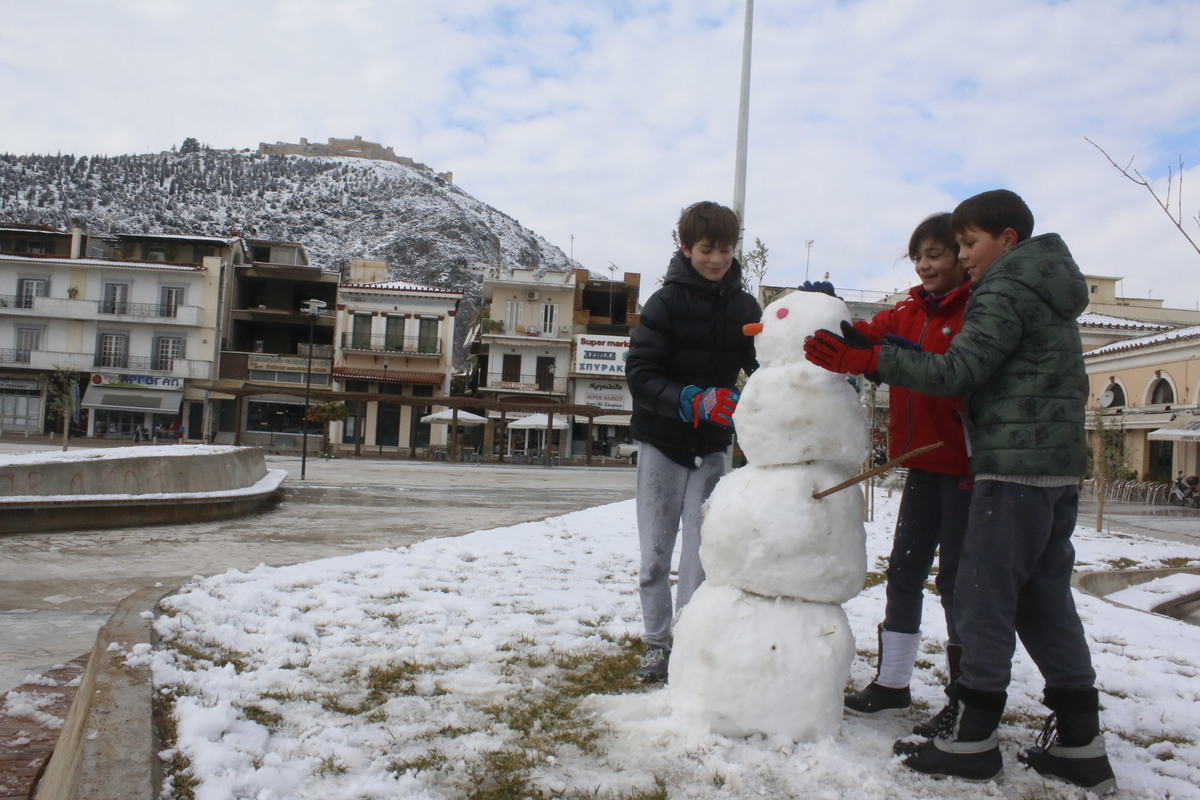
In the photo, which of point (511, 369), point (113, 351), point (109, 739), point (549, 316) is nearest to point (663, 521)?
point (109, 739)

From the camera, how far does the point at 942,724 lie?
2209 millimetres

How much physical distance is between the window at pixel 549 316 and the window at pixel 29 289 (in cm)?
2334

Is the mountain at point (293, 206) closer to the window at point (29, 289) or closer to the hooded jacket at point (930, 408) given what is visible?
the window at point (29, 289)

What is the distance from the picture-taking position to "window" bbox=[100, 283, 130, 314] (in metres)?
37.0

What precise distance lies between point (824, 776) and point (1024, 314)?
128 cm

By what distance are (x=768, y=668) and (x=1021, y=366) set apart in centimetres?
105

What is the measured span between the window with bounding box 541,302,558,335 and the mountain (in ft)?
155

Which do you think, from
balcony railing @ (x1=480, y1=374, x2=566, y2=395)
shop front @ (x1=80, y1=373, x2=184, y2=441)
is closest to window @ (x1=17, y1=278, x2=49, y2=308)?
shop front @ (x1=80, y1=373, x2=184, y2=441)

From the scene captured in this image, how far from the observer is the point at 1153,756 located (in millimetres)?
2250

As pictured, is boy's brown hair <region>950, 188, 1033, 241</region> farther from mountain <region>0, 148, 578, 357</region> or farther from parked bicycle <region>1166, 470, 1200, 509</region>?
mountain <region>0, 148, 578, 357</region>

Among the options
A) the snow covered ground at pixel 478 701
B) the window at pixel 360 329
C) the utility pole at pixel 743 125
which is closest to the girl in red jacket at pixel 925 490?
the snow covered ground at pixel 478 701

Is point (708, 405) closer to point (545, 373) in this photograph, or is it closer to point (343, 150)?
point (545, 373)

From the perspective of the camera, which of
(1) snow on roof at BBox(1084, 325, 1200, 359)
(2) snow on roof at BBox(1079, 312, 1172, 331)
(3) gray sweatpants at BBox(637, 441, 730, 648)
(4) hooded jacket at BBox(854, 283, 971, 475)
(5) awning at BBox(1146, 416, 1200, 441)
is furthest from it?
(2) snow on roof at BBox(1079, 312, 1172, 331)

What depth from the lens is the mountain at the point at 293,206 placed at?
9706 cm
